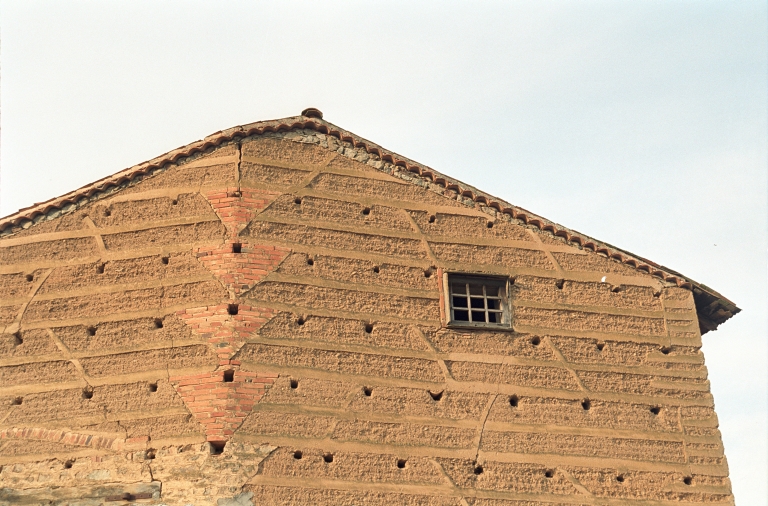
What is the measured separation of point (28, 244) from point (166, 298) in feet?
8.50

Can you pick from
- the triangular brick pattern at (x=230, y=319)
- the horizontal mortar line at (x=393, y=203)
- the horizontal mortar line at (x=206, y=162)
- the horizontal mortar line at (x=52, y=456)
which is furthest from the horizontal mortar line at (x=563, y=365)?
the horizontal mortar line at (x=52, y=456)

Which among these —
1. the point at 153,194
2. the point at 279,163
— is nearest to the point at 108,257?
the point at 153,194

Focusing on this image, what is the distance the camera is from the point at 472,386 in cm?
1565

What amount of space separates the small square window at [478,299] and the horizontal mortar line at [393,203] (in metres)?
1.21

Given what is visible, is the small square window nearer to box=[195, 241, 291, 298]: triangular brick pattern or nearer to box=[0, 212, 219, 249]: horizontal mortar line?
box=[195, 241, 291, 298]: triangular brick pattern

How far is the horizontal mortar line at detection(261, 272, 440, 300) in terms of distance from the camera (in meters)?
15.7

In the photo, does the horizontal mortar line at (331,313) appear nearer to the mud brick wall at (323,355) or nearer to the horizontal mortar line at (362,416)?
the mud brick wall at (323,355)

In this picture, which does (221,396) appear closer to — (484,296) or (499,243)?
(484,296)

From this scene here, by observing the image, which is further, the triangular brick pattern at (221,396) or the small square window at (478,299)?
the small square window at (478,299)

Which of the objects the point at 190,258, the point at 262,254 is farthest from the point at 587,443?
the point at 190,258

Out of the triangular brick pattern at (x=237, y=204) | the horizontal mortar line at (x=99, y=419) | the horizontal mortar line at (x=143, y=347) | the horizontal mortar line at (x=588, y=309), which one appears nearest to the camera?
the horizontal mortar line at (x=99, y=419)

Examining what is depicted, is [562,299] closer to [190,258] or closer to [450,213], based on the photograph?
[450,213]

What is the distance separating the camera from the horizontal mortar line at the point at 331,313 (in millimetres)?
15414

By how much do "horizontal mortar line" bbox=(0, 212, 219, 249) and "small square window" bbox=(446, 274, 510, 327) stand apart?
4.00 metres
